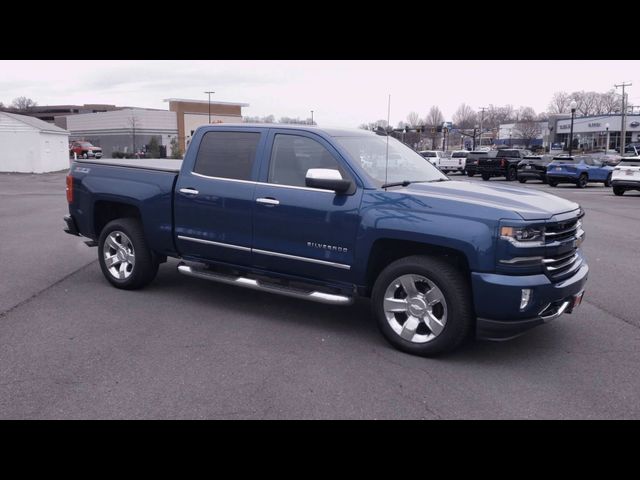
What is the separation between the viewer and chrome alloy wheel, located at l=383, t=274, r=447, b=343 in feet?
17.2

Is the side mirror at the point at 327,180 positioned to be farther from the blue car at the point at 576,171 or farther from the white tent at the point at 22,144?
the white tent at the point at 22,144

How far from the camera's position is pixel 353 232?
221 inches

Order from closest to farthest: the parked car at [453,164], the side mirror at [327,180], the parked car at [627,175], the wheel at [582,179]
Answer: the side mirror at [327,180]
the parked car at [627,175]
the wheel at [582,179]
the parked car at [453,164]

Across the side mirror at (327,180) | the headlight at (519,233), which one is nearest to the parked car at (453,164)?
the side mirror at (327,180)

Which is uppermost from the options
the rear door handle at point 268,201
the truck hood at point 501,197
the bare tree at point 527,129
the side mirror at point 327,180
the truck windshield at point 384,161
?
the bare tree at point 527,129

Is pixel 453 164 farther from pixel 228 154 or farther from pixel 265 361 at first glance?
pixel 265 361

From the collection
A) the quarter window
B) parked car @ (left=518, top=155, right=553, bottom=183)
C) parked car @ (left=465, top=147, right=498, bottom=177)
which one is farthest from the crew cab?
the quarter window

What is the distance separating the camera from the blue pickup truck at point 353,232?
16.4 ft

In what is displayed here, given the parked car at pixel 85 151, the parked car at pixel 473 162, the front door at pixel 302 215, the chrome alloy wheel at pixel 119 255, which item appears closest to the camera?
the front door at pixel 302 215

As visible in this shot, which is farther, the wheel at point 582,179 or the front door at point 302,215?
the wheel at point 582,179

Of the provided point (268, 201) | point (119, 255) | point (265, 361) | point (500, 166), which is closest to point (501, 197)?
point (268, 201)

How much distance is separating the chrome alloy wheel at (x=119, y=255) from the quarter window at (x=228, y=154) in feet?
4.49

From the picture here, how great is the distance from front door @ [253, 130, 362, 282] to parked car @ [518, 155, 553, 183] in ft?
94.5

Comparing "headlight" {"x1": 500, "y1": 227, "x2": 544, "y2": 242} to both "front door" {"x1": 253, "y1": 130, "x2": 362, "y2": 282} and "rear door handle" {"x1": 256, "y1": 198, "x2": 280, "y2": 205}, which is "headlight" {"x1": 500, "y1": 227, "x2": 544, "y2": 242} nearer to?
"front door" {"x1": 253, "y1": 130, "x2": 362, "y2": 282}
